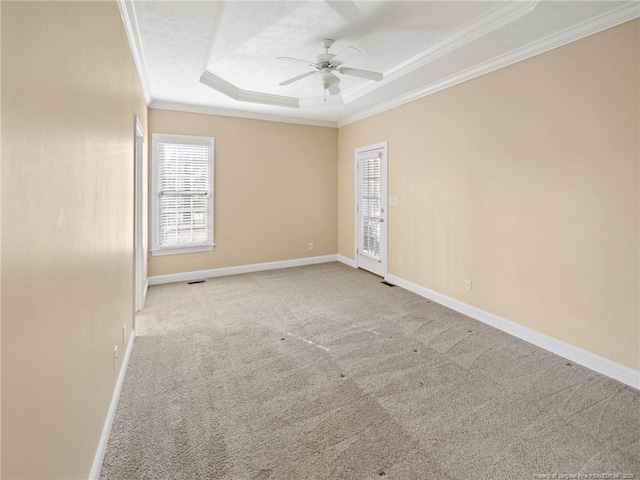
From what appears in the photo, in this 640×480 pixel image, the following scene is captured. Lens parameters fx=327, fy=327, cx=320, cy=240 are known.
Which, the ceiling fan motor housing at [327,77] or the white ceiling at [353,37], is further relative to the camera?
the ceiling fan motor housing at [327,77]

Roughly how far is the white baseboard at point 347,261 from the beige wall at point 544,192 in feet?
5.79

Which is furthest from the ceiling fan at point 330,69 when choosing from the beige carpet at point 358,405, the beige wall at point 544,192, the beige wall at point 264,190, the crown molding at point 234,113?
the beige carpet at point 358,405

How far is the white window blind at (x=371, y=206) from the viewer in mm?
5500

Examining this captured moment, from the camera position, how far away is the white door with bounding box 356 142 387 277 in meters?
5.32

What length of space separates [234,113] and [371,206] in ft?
9.20

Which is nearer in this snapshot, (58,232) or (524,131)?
(58,232)

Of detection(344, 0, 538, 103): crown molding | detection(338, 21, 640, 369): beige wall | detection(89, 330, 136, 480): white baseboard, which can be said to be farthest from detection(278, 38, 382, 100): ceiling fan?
detection(89, 330, 136, 480): white baseboard

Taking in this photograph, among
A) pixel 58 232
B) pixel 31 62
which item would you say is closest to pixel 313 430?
pixel 58 232

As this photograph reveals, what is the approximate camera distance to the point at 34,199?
978 mm

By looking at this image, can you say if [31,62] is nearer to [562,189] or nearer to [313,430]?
[313,430]

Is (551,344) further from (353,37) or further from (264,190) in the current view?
(264,190)

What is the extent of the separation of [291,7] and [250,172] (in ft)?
10.9

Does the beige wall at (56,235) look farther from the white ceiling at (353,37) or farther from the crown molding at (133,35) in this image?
the white ceiling at (353,37)

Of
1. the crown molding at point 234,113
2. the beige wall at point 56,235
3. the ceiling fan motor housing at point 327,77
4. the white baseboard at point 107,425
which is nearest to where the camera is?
the beige wall at point 56,235
